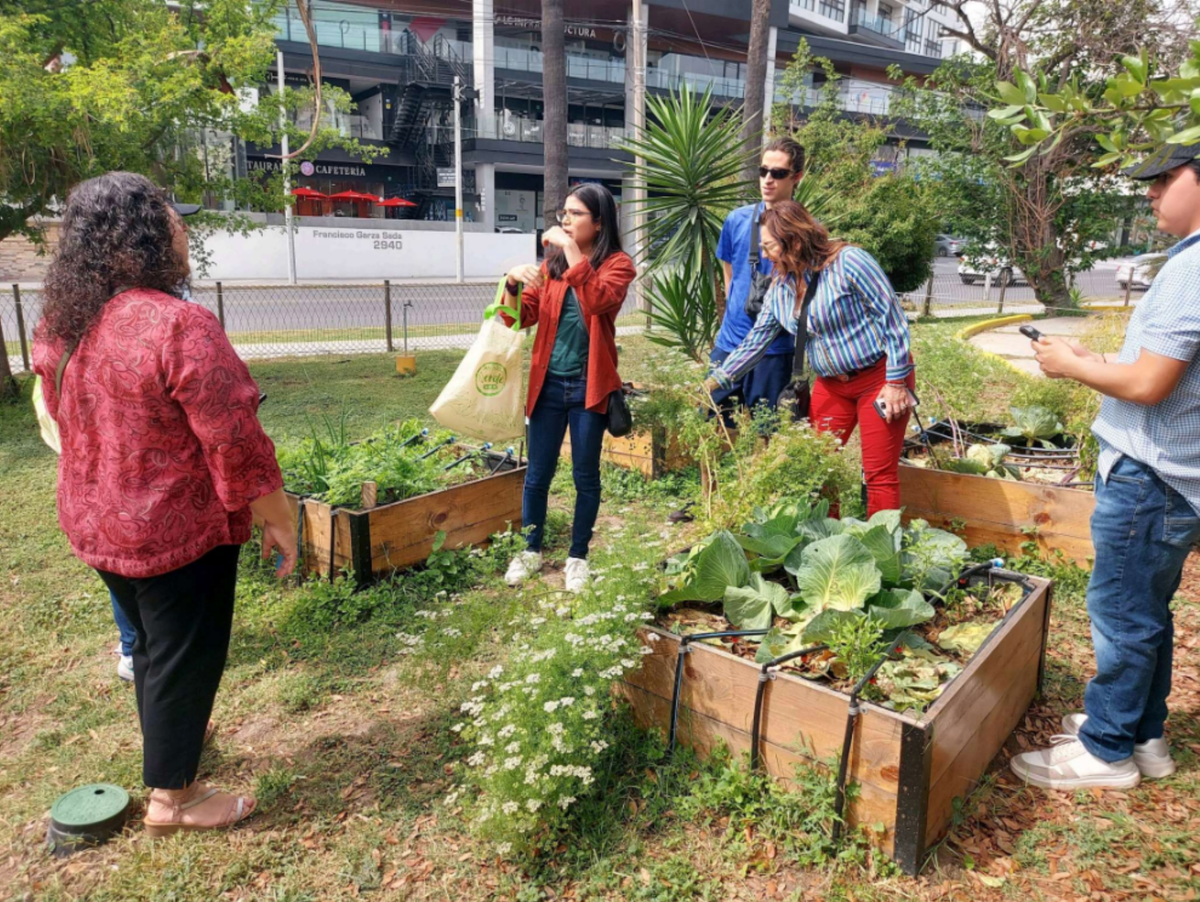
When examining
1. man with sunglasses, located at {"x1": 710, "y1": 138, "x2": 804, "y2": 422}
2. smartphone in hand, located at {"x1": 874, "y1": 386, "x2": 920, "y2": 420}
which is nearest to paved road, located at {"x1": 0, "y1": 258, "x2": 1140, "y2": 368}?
man with sunglasses, located at {"x1": 710, "y1": 138, "x2": 804, "y2": 422}

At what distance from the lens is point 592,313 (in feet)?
12.3

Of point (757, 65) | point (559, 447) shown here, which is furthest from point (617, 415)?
point (757, 65)

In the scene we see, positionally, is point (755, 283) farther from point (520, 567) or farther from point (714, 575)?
point (714, 575)

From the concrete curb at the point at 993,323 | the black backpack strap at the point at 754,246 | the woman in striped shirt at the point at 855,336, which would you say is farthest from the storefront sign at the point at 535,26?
the woman in striped shirt at the point at 855,336

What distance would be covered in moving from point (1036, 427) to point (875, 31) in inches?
1812

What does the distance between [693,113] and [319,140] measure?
544cm

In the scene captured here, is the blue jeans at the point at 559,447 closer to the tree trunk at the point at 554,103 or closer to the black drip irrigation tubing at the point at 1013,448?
the black drip irrigation tubing at the point at 1013,448

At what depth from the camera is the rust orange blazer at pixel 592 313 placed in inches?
144

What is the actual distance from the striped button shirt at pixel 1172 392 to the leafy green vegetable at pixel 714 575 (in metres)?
1.17

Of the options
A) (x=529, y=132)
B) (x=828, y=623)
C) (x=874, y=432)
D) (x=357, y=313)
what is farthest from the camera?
(x=529, y=132)

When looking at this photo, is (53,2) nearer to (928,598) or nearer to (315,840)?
(315,840)

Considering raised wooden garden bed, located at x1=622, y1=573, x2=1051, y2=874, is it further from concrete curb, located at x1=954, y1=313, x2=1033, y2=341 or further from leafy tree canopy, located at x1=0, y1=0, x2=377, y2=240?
concrete curb, located at x1=954, y1=313, x2=1033, y2=341

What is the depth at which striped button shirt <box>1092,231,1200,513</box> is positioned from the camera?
215 cm

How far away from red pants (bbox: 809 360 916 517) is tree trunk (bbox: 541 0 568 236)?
20.6ft
